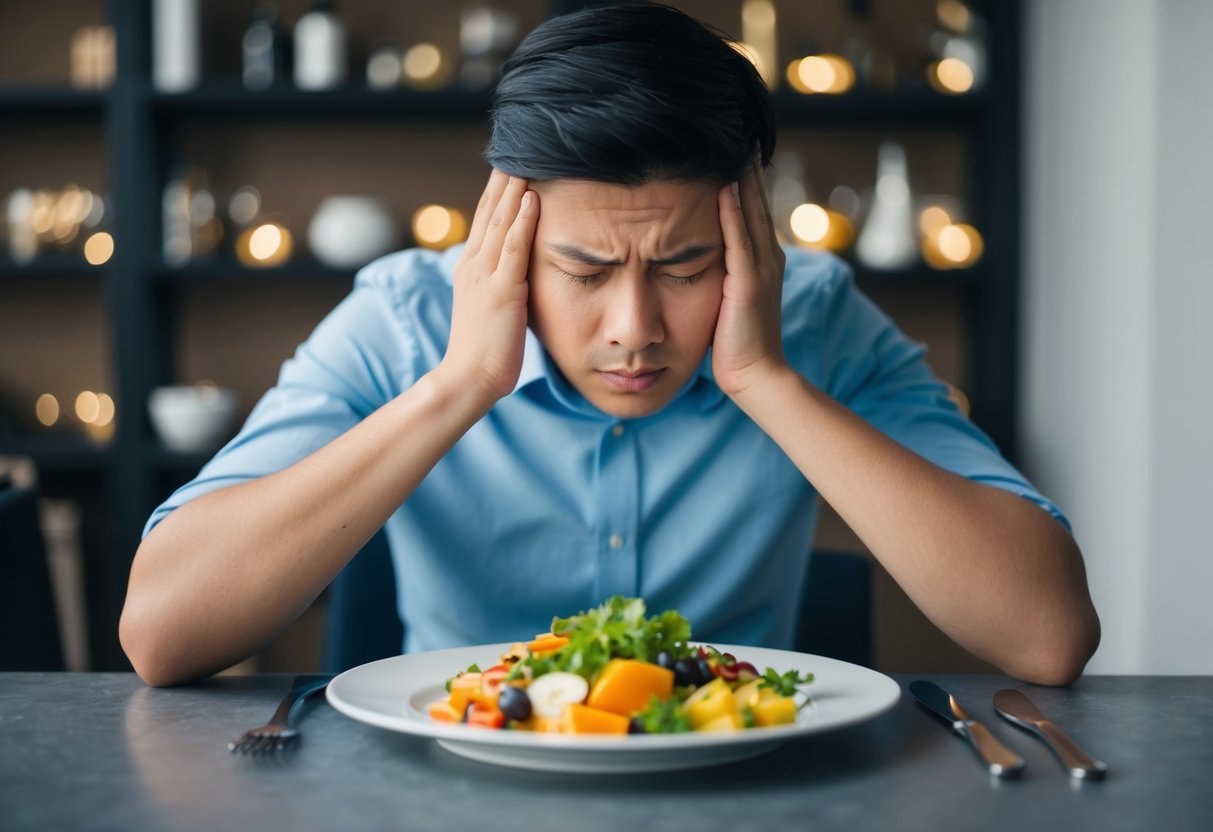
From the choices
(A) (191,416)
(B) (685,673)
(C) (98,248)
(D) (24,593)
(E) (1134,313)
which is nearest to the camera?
(B) (685,673)

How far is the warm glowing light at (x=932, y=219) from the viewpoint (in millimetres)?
3182

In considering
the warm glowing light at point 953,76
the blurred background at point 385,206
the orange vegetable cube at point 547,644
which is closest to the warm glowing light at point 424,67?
the blurred background at point 385,206

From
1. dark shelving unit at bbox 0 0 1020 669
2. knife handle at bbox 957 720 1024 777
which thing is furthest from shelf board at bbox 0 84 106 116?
knife handle at bbox 957 720 1024 777

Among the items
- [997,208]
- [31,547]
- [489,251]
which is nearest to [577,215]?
[489,251]

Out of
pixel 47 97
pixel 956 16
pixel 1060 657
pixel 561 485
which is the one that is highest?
pixel 956 16

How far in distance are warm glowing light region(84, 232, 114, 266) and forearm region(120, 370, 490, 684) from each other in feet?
7.94

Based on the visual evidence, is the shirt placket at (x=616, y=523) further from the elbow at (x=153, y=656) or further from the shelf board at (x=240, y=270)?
the shelf board at (x=240, y=270)

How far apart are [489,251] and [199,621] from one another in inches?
18.2

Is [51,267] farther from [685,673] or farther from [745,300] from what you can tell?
[685,673]

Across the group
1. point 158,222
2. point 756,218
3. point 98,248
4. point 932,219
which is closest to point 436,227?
point 158,222

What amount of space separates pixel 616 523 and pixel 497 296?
1.07ft

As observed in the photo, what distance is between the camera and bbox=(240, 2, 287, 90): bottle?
125 inches

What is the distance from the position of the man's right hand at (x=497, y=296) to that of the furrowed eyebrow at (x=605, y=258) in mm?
52

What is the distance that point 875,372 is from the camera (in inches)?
60.9
